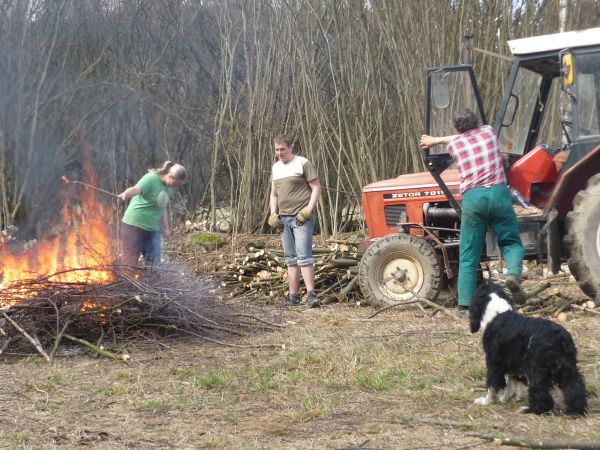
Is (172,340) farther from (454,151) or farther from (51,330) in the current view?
(454,151)

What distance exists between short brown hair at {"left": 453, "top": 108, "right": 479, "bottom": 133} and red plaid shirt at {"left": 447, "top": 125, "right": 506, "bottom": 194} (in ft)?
0.13

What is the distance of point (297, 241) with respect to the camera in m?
8.85

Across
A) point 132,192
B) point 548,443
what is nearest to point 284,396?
point 548,443

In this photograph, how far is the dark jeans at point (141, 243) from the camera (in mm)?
8508

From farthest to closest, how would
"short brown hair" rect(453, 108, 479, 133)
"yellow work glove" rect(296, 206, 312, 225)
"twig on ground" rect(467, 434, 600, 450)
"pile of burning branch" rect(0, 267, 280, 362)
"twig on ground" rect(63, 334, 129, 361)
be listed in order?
"yellow work glove" rect(296, 206, 312, 225) → "short brown hair" rect(453, 108, 479, 133) → "pile of burning branch" rect(0, 267, 280, 362) → "twig on ground" rect(63, 334, 129, 361) → "twig on ground" rect(467, 434, 600, 450)

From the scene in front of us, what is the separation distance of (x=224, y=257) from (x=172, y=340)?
4220 mm

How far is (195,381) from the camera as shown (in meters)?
5.52

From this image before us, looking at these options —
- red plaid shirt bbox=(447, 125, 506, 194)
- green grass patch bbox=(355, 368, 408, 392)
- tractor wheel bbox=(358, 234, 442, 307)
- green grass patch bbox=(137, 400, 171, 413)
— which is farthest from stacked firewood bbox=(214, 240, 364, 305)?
green grass patch bbox=(137, 400, 171, 413)

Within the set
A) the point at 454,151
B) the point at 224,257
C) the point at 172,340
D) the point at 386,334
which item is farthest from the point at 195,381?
the point at 224,257

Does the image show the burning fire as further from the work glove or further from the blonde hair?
the work glove

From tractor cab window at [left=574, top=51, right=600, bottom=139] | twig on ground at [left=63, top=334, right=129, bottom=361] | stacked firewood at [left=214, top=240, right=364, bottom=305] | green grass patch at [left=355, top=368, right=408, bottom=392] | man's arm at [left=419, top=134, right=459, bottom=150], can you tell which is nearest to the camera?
green grass patch at [left=355, top=368, right=408, bottom=392]

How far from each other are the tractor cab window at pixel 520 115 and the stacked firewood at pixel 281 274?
2118 millimetres

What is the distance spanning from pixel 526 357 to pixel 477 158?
110 inches

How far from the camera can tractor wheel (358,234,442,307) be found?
27.8 feet
